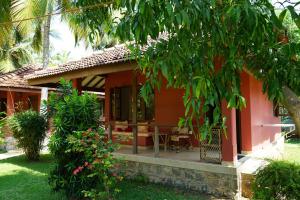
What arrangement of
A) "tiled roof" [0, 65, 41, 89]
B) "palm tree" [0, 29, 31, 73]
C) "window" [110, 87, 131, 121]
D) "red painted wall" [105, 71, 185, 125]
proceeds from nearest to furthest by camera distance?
"red painted wall" [105, 71, 185, 125] → "window" [110, 87, 131, 121] → "tiled roof" [0, 65, 41, 89] → "palm tree" [0, 29, 31, 73]

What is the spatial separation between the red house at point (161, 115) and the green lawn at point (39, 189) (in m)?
0.65

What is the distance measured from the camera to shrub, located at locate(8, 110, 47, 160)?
12.1 m

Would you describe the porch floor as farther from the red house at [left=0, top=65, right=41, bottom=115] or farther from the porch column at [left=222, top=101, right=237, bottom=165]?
the red house at [left=0, top=65, right=41, bottom=115]

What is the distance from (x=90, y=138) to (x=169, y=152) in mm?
3780

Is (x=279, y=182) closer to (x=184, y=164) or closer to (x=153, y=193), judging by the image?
(x=184, y=164)

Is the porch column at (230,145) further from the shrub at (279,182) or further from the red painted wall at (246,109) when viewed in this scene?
the red painted wall at (246,109)

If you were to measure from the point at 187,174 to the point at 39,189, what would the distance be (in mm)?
4119

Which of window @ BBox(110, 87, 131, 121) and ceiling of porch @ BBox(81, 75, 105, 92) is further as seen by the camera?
ceiling of porch @ BBox(81, 75, 105, 92)

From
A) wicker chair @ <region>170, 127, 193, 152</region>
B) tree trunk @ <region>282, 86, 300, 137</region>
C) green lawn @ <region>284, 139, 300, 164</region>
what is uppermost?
tree trunk @ <region>282, 86, 300, 137</region>

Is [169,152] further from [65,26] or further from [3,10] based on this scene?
[65,26]

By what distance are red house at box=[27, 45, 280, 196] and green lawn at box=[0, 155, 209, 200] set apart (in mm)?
649

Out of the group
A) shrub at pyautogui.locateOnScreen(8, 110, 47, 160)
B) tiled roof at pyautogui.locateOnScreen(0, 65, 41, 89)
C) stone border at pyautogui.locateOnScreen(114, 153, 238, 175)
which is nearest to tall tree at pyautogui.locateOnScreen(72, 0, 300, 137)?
stone border at pyautogui.locateOnScreen(114, 153, 238, 175)

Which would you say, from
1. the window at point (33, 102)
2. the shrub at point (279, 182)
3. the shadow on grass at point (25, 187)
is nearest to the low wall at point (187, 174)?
the shrub at point (279, 182)

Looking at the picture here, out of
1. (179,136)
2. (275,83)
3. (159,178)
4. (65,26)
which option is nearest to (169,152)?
(179,136)
